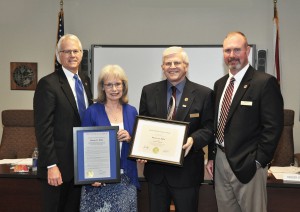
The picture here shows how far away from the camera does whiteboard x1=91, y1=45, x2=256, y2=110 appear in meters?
5.86

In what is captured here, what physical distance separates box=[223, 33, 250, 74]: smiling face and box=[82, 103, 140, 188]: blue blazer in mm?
811

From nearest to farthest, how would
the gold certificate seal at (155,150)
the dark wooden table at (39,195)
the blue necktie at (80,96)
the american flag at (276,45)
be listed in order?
the gold certificate seal at (155,150) < the blue necktie at (80,96) < the dark wooden table at (39,195) < the american flag at (276,45)

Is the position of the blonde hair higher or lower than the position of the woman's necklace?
higher

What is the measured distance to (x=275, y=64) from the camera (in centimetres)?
562

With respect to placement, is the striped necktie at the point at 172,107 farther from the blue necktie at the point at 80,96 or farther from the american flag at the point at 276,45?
the american flag at the point at 276,45

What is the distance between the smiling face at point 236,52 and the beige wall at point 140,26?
3.18 metres

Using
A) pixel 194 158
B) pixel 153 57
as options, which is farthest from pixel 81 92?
pixel 153 57

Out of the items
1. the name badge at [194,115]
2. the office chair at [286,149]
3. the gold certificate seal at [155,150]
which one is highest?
the name badge at [194,115]

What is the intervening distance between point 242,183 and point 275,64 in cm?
340

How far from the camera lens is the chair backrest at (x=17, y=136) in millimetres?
4973

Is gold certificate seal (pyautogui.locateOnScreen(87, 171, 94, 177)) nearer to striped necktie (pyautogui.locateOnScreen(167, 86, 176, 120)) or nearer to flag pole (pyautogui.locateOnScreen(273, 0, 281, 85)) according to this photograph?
striped necktie (pyautogui.locateOnScreen(167, 86, 176, 120))

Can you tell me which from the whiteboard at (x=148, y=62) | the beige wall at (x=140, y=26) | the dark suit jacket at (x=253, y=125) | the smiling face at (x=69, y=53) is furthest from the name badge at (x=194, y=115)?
the beige wall at (x=140, y=26)

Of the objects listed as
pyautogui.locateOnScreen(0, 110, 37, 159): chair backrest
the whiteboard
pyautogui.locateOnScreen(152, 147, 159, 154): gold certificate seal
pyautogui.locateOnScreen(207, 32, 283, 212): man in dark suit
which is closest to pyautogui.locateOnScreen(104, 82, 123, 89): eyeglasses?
pyautogui.locateOnScreen(152, 147, 159, 154): gold certificate seal

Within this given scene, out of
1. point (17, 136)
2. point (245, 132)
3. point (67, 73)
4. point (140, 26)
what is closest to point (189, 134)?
point (245, 132)
